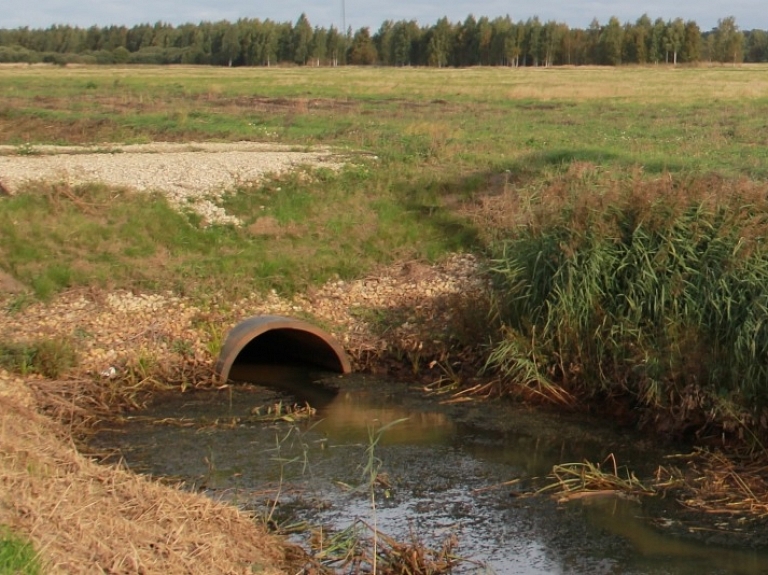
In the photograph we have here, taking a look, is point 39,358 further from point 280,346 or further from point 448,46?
point 448,46

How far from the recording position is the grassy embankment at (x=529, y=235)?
996cm

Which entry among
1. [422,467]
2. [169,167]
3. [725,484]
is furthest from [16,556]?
[169,167]

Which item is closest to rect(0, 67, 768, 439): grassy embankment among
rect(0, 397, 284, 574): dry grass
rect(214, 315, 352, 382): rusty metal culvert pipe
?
rect(214, 315, 352, 382): rusty metal culvert pipe

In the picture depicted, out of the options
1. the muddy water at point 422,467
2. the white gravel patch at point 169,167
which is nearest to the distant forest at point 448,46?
the white gravel patch at point 169,167

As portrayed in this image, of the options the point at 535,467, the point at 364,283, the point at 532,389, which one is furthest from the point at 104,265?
the point at 535,467

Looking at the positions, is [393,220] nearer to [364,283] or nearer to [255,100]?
[364,283]

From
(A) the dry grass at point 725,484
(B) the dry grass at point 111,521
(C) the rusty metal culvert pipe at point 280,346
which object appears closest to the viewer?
(B) the dry grass at point 111,521

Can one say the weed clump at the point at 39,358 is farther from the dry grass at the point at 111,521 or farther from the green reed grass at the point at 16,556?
the green reed grass at the point at 16,556

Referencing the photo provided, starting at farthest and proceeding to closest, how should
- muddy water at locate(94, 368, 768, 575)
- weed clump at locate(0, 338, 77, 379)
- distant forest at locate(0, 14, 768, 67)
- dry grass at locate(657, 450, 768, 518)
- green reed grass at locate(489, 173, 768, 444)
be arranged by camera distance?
distant forest at locate(0, 14, 768, 67), weed clump at locate(0, 338, 77, 379), green reed grass at locate(489, 173, 768, 444), dry grass at locate(657, 450, 768, 518), muddy water at locate(94, 368, 768, 575)

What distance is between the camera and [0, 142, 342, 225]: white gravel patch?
15.6m

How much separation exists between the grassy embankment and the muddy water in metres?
0.80

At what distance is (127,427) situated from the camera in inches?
417

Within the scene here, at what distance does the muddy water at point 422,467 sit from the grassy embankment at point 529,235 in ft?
2.62

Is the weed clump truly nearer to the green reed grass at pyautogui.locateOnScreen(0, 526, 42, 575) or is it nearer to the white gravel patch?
the white gravel patch
